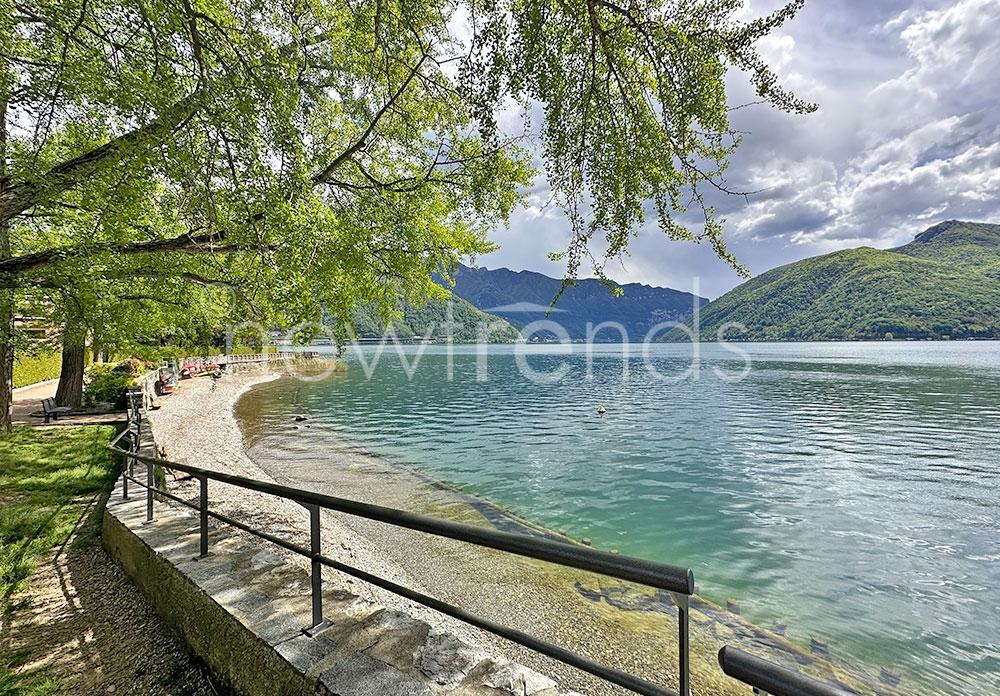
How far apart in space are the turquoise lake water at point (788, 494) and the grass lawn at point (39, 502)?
10.3m

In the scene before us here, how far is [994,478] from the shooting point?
1950 centimetres

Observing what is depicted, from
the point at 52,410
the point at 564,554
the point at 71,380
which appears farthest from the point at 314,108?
the point at 71,380

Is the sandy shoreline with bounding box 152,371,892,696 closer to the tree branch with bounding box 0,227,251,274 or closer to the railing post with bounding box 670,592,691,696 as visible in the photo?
the railing post with bounding box 670,592,691,696

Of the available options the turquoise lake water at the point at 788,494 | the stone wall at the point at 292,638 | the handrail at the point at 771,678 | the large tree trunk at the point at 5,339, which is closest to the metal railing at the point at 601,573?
the handrail at the point at 771,678

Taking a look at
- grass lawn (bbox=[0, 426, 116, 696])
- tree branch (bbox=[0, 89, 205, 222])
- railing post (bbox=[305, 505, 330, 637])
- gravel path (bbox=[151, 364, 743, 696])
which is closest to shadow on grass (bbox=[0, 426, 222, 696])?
grass lawn (bbox=[0, 426, 116, 696])

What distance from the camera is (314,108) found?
283 inches

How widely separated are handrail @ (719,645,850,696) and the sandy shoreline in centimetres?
244

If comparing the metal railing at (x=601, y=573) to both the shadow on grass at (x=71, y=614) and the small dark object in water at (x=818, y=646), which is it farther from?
the small dark object in water at (x=818, y=646)

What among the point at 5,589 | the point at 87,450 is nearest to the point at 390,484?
the point at 87,450

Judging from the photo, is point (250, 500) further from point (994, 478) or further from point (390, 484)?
point (994, 478)

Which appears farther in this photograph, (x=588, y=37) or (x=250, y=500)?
(x=250, y=500)

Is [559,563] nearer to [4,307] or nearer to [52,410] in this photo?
[4,307]

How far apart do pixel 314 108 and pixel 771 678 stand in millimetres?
8108

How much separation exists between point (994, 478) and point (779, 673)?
2662 centimetres
